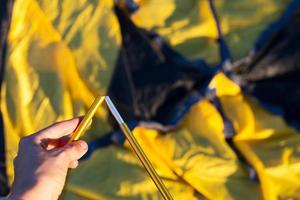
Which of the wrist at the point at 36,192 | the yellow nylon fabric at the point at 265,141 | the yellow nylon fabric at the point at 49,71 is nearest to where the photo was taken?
the wrist at the point at 36,192

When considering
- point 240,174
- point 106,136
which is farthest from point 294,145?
point 106,136

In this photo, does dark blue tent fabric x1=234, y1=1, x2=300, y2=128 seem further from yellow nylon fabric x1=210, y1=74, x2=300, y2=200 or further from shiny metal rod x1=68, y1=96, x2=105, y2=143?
shiny metal rod x1=68, y1=96, x2=105, y2=143

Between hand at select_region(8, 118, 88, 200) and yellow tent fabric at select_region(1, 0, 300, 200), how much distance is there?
263mm

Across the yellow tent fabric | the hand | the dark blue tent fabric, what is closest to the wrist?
the hand

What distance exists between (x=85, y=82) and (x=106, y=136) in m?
0.11

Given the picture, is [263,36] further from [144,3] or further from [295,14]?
[144,3]

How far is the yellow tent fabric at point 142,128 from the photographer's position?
958 mm

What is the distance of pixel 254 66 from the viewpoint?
104 centimetres

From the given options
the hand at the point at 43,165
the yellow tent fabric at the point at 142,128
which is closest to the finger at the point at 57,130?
the hand at the point at 43,165

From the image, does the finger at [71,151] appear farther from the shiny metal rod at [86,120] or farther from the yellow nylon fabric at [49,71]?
the yellow nylon fabric at [49,71]

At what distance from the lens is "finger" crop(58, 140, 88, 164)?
2.26ft

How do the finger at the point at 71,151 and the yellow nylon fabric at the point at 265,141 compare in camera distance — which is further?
the yellow nylon fabric at the point at 265,141

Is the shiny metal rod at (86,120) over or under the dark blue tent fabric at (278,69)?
over

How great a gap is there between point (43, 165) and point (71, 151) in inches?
1.3
